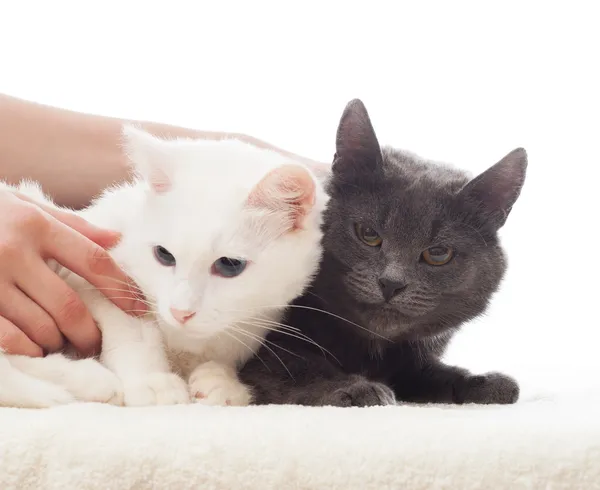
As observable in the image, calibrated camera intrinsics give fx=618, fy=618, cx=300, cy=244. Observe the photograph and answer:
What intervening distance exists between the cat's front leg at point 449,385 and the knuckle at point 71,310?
26.2 inches

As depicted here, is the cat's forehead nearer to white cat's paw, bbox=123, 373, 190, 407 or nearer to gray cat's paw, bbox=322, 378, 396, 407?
gray cat's paw, bbox=322, 378, 396, 407

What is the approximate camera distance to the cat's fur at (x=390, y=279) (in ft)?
3.73

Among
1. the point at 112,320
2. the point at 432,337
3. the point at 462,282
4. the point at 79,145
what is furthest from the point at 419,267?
the point at 79,145

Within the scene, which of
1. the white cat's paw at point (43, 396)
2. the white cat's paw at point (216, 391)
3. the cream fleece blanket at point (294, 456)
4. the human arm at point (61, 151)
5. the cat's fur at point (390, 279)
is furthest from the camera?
the human arm at point (61, 151)

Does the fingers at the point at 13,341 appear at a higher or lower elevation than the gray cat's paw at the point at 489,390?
lower

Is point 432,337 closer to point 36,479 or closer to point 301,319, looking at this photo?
point 301,319

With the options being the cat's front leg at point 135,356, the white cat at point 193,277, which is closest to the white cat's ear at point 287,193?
the white cat at point 193,277

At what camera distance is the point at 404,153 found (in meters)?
1.45

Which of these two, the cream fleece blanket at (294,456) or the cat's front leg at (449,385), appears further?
the cat's front leg at (449,385)

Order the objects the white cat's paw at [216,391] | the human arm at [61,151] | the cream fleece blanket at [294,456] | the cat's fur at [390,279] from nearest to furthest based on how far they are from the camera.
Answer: the cream fleece blanket at [294,456], the white cat's paw at [216,391], the cat's fur at [390,279], the human arm at [61,151]

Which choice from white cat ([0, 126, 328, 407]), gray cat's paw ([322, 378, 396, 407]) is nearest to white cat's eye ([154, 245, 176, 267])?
white cat ([0, 126, 328, 407])

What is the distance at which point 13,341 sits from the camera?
1.01 m

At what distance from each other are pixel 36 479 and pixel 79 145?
1099 millimetres

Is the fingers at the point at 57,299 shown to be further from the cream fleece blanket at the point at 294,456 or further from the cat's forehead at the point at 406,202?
the cat's forehead at the point at 406,202
